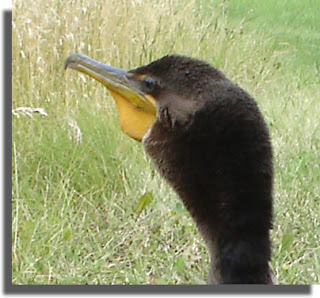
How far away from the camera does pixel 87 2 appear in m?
2.04

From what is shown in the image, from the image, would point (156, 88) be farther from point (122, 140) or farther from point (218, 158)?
point (122, 140)

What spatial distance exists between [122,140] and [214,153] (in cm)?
54

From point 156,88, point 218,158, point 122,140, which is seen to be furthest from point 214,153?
point 122,140

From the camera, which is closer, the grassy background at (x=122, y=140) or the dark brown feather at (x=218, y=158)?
the dark brown feather at (x=218, y=158)

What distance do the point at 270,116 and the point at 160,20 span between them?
0.32 m

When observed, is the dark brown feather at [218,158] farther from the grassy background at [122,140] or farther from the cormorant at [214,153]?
the grassy background at [122,140]

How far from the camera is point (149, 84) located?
5.57 feet

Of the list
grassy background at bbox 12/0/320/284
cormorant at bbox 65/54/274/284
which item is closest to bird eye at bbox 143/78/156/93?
cormorant at bbox 65/54/274/284

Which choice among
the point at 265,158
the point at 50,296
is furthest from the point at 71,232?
the point at 265,158

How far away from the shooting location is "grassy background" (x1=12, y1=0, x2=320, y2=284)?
2008mm

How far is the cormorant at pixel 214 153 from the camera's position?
1.62 metres

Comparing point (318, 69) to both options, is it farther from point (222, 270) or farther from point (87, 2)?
point (222, 270)

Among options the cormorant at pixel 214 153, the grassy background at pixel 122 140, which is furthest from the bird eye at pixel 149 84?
the grassy background at pixel 122 140

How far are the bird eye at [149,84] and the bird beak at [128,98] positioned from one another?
1 centimetres
